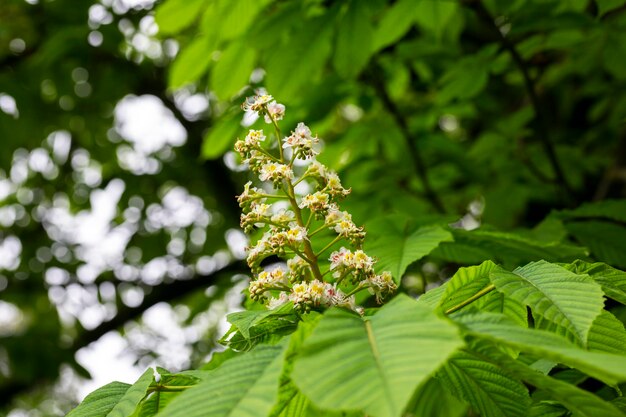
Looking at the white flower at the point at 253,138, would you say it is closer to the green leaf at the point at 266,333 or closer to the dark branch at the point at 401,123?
the green leaf at the point at 266,333

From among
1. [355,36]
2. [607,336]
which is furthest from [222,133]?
[607,336]

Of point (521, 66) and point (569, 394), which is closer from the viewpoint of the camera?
point (569, 394)

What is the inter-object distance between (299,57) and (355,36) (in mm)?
197

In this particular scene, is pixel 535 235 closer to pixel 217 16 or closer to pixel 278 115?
pixel 278 115

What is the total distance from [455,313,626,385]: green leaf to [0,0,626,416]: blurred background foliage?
714 millimetres

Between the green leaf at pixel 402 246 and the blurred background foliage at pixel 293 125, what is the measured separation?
0.07 meters

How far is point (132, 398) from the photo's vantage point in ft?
3.34

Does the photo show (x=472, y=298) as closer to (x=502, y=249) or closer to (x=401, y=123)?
(x=502, y=249)

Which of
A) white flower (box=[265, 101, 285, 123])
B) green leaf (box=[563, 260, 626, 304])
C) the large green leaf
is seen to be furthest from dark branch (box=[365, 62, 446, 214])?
green leaf (box=[563, 260, 626, 304])

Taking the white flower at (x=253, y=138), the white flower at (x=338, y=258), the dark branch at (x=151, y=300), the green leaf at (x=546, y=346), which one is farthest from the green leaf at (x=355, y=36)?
the dark branch at (x=151, y=300)

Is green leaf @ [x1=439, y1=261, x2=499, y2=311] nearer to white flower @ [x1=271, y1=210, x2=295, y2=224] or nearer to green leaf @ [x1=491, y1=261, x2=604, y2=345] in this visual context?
green leaf @ [x1=491, y1=261, x2=604, y2=345]

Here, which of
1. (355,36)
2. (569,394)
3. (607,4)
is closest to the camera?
(569,394)

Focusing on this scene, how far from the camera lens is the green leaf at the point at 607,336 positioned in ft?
3.51

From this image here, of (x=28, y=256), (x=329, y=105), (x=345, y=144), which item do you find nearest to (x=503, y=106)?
(x=345, y=144)
